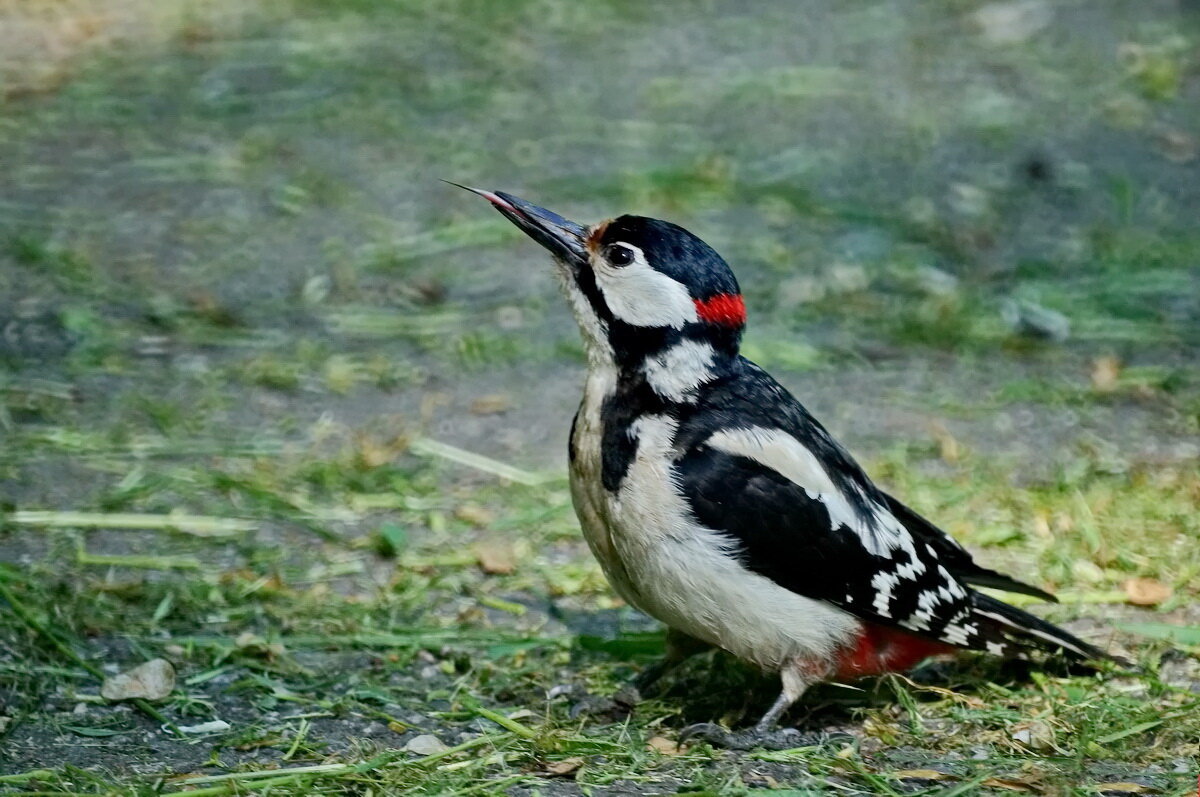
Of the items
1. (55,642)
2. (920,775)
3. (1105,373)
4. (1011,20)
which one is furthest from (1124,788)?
(1011,20)

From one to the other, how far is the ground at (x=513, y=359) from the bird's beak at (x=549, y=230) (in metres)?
1.23

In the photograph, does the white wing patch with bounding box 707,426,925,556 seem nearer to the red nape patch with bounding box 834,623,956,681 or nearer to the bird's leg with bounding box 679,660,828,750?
the red nape patch with bounding box 834,623,956,681

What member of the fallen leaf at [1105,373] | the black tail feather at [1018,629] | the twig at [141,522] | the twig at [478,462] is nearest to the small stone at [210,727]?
the twig at [141,522]

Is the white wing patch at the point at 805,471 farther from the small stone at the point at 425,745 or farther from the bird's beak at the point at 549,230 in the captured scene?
the small stone at the point at 425,745

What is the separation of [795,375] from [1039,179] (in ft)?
8.32

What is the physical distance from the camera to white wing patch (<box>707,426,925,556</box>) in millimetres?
4355

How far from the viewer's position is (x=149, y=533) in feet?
18.6

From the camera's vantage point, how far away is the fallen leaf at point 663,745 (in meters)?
4.30

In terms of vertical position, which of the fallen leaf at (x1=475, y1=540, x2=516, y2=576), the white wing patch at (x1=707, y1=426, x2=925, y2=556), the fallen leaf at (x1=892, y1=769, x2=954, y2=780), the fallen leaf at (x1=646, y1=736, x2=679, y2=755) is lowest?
the fallen leaf at (x1=475, y1=540, x2=516, y2=576)

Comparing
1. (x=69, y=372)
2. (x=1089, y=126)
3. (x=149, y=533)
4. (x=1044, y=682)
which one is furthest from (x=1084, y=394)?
(x=69, y=372)

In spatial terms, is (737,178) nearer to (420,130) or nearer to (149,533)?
(420,130)

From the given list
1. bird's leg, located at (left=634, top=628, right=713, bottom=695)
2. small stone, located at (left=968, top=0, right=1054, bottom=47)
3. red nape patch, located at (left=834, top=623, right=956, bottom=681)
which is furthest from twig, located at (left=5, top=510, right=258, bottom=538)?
small stone, located at (left=968, top=0, right=1054, bottom=47)

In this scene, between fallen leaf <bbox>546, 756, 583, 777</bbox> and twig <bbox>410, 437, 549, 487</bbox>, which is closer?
A: fallen leaf <bbox>546, 756, 583, 777</bbox>

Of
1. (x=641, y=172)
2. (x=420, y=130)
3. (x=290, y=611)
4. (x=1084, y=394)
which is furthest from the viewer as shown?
(x=420, y=130)
